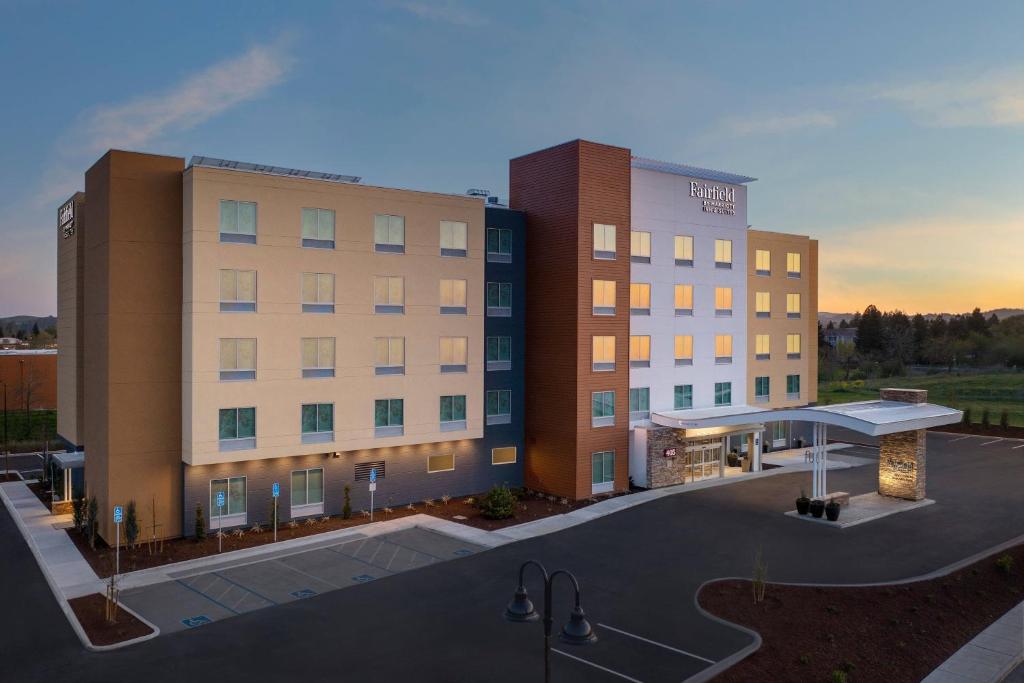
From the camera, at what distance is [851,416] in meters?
30.0

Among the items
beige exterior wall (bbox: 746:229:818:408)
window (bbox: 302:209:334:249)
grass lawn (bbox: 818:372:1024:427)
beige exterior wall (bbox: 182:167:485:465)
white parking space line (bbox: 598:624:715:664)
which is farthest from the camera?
Result: grass lawn (bbox: 818:372:1024:427)

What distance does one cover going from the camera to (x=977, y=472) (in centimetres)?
4003

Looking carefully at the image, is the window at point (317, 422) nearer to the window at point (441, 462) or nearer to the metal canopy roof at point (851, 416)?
the window at point (441, 462)

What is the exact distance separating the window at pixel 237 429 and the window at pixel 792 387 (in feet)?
118

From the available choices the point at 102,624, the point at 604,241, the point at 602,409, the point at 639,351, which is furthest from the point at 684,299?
the point at 102,624

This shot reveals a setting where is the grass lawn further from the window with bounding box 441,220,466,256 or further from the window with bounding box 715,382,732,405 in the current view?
the window with bounding box 441,220,466,256

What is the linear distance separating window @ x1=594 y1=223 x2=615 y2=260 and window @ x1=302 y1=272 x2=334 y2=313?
12.7 m

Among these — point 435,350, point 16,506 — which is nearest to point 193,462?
point 435,350

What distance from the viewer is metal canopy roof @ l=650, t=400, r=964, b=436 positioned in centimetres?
2973

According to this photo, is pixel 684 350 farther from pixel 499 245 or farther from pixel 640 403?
pixel 499 245

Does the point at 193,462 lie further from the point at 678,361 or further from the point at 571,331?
the point at 678,361

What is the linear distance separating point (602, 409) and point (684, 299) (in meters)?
8.75

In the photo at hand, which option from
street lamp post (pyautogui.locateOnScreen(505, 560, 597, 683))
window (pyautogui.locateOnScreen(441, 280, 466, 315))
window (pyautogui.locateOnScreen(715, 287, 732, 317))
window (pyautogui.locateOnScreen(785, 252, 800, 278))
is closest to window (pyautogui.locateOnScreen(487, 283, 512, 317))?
window (pyautogui.locateOnScreen(441, 280, 466, 315))

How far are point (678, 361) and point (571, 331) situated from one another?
8.18 metres
